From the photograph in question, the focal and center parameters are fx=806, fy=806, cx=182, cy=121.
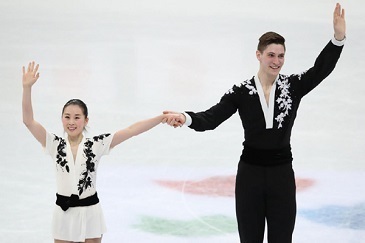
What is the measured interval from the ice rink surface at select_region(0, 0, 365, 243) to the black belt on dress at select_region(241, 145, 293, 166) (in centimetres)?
115

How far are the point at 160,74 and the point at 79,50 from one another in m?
1.25

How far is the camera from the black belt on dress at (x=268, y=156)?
4.05m

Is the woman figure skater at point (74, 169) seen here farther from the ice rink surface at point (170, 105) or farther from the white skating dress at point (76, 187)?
the ice rink surface at point (170, 105)

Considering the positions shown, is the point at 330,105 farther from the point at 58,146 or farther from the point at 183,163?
the point at 58,146

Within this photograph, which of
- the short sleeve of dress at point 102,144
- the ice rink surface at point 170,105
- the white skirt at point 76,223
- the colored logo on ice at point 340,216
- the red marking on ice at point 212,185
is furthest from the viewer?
the red marking on ice at point 212,185

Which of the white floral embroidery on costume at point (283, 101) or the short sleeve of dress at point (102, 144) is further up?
the white floral embroidery on costume at point (283, 101)

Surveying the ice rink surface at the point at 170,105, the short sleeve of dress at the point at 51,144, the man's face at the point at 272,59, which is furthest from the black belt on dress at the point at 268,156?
the ice rink surface at the point at 170,105

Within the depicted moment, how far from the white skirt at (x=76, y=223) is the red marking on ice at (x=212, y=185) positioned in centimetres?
190

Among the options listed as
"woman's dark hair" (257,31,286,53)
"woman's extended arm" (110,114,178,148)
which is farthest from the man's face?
"woman's extended arm" (110,114,178,148)

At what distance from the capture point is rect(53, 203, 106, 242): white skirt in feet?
13.1

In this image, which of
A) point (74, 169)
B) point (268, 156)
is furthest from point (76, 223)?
point (268, 156)

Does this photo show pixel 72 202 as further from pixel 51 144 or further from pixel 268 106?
pixel 268 106

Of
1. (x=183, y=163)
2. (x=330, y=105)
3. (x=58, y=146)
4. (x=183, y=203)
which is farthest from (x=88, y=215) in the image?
(x=330, y=105)

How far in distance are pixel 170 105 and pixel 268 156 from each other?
3.63 m
